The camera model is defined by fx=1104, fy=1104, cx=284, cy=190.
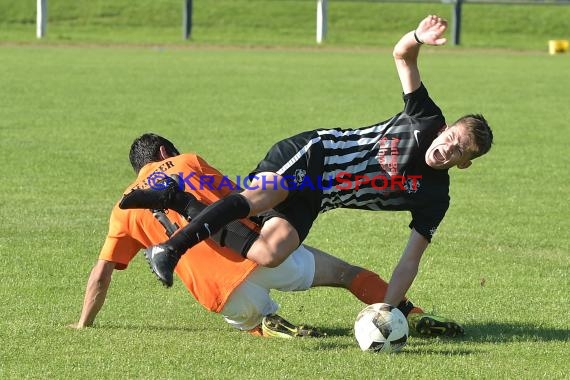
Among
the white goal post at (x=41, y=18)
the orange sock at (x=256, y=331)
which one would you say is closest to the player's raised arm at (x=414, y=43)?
the orange sock at (x=256, y=331)

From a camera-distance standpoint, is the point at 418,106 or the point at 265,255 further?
the point at 418,106

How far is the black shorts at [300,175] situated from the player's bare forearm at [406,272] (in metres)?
0.63

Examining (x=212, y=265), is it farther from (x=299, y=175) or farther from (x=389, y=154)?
(x=389, y=154)

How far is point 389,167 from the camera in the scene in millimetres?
6914

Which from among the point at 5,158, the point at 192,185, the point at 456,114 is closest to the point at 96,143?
the point at 5,158

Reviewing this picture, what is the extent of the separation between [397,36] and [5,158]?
→ 29575mm

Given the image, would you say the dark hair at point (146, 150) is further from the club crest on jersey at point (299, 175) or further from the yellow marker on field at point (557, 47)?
the yellow marker on field at point (557, 47)

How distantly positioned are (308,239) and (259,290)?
3.17m

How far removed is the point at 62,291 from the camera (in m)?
7.88

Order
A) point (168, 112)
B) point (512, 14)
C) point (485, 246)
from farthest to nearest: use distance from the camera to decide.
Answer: point (512, 14) → point (168, 112) → point (485, 246)

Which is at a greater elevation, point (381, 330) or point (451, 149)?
point (451, 149)

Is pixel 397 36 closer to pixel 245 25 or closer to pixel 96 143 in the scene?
pixel 245 25

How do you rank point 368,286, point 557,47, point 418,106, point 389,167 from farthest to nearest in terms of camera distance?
1. point 557,47
2. point 368,286
3. point 418,106
4. point 389,167

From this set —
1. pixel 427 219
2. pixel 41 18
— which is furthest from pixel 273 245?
pixel 41 18
